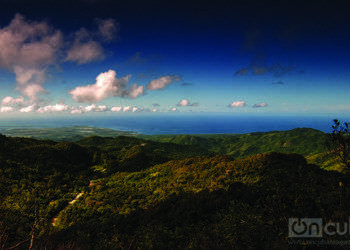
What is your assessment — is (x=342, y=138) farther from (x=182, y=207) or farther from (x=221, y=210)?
(x=182, y=207)

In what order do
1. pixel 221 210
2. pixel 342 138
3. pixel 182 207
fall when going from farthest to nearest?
pixel 342 138
pixel 182 207
pixel 221 210

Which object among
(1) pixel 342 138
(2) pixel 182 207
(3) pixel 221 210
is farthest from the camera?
(1) pixel 342 138

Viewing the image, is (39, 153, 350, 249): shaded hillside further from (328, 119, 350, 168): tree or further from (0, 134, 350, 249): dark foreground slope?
(328, 119, 350, 168): tree

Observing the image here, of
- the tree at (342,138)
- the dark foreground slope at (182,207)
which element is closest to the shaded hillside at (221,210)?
the dark foreground slope at (182,207)

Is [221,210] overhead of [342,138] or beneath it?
beneath

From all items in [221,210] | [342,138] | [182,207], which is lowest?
[182,207]

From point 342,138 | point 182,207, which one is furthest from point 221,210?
point 342,138

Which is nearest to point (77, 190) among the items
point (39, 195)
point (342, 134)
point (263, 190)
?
point (39, 195)

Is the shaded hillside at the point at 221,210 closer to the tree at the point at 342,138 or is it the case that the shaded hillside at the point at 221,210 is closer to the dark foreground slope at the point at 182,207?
the dark foreground slope at the point at 182,207

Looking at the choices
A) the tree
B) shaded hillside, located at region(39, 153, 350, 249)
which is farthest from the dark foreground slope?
the tree

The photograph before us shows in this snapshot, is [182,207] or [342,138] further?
[342,138]
